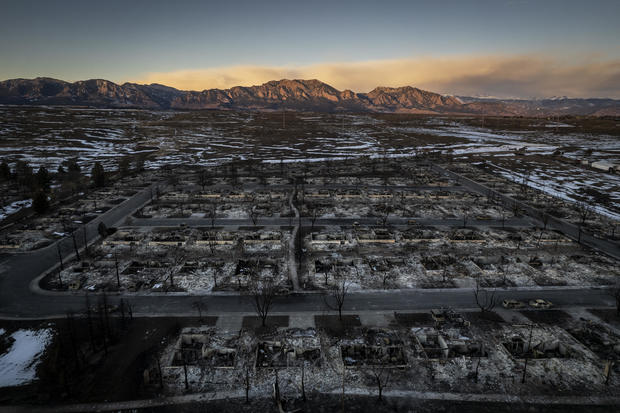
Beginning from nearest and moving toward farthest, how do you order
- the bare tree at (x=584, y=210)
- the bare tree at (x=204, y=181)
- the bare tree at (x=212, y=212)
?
the bare tree at (x=212, y=212) → the bare tree at (x=584, y=210) → the bare tree at (x=204, y=181)

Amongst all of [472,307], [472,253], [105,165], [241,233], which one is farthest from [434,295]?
[105,165]

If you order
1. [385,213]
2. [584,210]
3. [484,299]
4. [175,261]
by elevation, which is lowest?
[484,299]

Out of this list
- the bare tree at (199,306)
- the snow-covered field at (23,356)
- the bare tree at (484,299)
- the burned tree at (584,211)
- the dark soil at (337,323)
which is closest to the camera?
the snow-covered field at (23,356)

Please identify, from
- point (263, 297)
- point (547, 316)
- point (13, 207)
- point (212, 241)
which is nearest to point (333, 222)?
point (212, 241)

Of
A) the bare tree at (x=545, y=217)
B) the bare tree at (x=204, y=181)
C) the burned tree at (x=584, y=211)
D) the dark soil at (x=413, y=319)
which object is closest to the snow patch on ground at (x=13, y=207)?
the bare tree at (x=204, y=181)

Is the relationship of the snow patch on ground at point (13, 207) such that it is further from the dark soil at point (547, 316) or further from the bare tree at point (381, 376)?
the dark soil at point (547, 316)

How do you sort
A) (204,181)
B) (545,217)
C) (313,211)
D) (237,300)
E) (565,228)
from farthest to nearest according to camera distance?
(204,181) → (313,211) → (545,217) → (565,228) → (237,300)

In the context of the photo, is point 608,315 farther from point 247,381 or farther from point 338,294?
point 247,381
